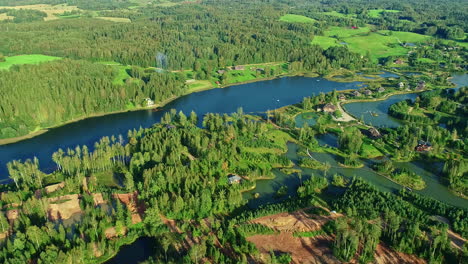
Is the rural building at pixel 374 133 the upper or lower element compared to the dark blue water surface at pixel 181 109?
upper

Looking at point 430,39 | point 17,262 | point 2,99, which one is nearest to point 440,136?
point 17,262

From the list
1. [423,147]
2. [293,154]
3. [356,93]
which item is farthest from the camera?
[356,93]

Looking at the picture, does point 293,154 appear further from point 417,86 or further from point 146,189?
point 417,86

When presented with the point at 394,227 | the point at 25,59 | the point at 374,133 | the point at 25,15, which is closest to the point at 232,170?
the point at 394,227

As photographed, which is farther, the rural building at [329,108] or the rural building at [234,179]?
the rural building at [329,108]

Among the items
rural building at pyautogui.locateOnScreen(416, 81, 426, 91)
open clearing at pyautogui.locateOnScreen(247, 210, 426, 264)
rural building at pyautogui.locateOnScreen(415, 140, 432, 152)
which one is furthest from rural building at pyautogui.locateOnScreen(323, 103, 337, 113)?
open clearing at pyautogui.locateOnScreen(247, 210, 426, 264)

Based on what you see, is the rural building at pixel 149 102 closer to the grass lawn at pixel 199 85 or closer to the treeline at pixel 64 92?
the treeline at pixel 64 92

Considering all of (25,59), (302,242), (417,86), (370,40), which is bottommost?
(302,242)

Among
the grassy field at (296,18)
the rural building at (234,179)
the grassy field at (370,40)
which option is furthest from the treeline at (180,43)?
the rural building at (234,179)
